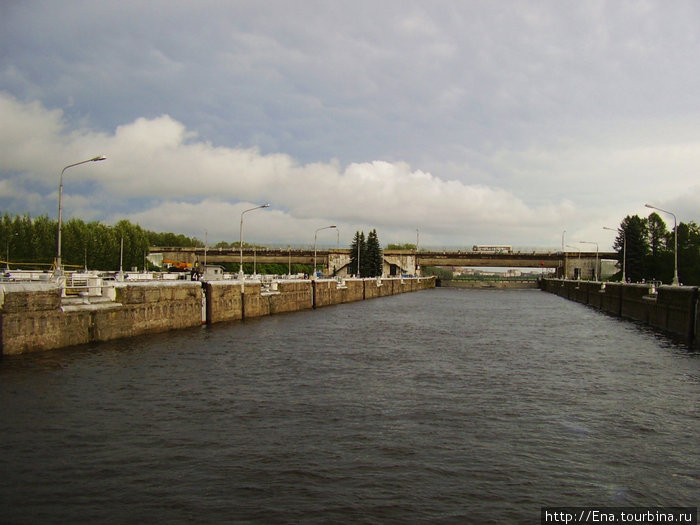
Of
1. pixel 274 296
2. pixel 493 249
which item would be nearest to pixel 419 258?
pixel 493 249

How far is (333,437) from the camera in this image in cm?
1526

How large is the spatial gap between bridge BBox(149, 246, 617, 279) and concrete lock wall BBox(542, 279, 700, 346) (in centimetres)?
6938

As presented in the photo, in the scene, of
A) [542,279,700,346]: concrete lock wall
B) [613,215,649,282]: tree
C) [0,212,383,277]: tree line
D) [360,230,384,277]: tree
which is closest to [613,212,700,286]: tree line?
[613,215,649,282]: tree

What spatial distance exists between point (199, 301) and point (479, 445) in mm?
31545

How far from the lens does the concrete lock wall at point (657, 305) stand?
1634 inches

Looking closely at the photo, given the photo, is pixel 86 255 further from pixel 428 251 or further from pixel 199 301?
pixel 428 251

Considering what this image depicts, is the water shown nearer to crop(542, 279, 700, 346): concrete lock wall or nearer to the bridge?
crop(542, 279, 700, 346): concrete lock wall

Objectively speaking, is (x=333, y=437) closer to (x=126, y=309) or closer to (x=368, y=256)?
(x=126, y=309)

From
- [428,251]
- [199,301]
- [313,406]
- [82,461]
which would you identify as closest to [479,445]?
[313,406]

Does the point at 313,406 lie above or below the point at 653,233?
below

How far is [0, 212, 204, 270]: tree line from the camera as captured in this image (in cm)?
10169

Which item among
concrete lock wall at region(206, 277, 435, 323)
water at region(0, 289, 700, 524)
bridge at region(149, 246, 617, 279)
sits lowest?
water at region(0, 289, 700, 524)

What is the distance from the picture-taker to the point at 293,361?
27859 mm

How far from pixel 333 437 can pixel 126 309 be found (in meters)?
21.6
